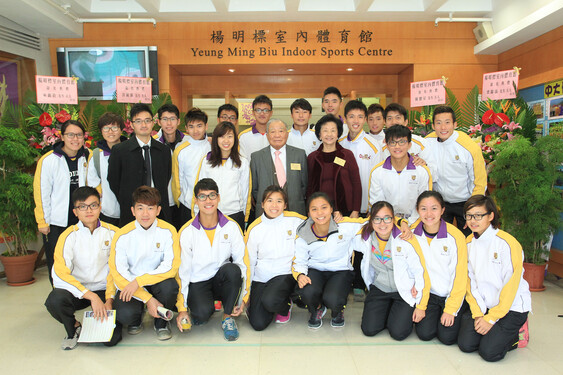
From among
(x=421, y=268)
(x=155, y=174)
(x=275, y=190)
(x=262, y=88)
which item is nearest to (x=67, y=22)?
(x=262, y=88)

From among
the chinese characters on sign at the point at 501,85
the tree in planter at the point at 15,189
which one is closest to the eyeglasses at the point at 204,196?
the tree in planter at the point at 15,189

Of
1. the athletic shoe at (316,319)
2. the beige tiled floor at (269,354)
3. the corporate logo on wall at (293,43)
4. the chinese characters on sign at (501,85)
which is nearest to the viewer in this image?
the beige tiled floor at (269,354)

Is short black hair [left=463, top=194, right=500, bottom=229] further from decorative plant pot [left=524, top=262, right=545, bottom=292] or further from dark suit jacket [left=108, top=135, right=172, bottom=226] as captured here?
dark suit jacket [left=108, top=135, right=172, bottom=226]

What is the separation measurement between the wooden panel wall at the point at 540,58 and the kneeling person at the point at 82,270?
5.09 metres

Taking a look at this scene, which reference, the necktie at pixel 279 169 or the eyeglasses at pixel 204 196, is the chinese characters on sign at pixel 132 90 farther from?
the eyeglasses at pixel 204 196

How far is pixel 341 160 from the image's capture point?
3305 mm

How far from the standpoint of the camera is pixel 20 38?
5.65 m

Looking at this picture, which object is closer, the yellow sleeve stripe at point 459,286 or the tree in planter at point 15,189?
the yellow sleeve stripe at point 459,286

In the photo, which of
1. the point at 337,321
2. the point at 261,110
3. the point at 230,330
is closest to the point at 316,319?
the point at 337,321

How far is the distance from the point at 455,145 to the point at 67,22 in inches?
224

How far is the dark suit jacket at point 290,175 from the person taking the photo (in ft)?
11.2

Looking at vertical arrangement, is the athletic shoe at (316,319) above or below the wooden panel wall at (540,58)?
below

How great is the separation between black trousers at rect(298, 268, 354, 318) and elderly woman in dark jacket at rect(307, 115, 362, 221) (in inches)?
23.4

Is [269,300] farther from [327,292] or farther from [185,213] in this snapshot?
[185,213]
